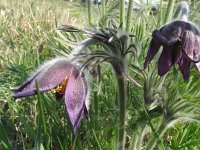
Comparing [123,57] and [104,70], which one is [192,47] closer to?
[123,57]

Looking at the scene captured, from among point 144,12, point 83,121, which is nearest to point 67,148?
point 83,121

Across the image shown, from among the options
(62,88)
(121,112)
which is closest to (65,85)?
(62,88)

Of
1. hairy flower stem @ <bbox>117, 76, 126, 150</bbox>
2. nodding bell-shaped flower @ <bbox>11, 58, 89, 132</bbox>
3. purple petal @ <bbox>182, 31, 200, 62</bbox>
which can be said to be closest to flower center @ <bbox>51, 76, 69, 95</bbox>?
nodding bell-shaped flower @ <bbox>11, 58, 89, 132</bbox>

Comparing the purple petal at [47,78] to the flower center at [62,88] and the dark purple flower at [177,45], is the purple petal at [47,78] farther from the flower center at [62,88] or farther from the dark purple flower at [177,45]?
the dark purple flower at [177,45]

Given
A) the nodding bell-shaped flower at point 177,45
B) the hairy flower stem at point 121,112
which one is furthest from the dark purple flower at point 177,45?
the hairy flower stem at point 121,112

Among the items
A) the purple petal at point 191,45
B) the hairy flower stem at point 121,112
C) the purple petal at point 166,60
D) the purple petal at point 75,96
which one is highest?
the purple petal at point 191,45

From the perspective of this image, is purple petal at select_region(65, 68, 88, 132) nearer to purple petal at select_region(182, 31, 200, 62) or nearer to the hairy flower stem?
the hairy flower stem

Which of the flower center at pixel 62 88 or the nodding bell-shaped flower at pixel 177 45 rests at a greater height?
the nodding bell-shaped flower at pixel 177 45

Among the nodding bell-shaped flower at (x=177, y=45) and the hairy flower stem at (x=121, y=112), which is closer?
the nodding bell-shaped flower at (x=177, y=45)
